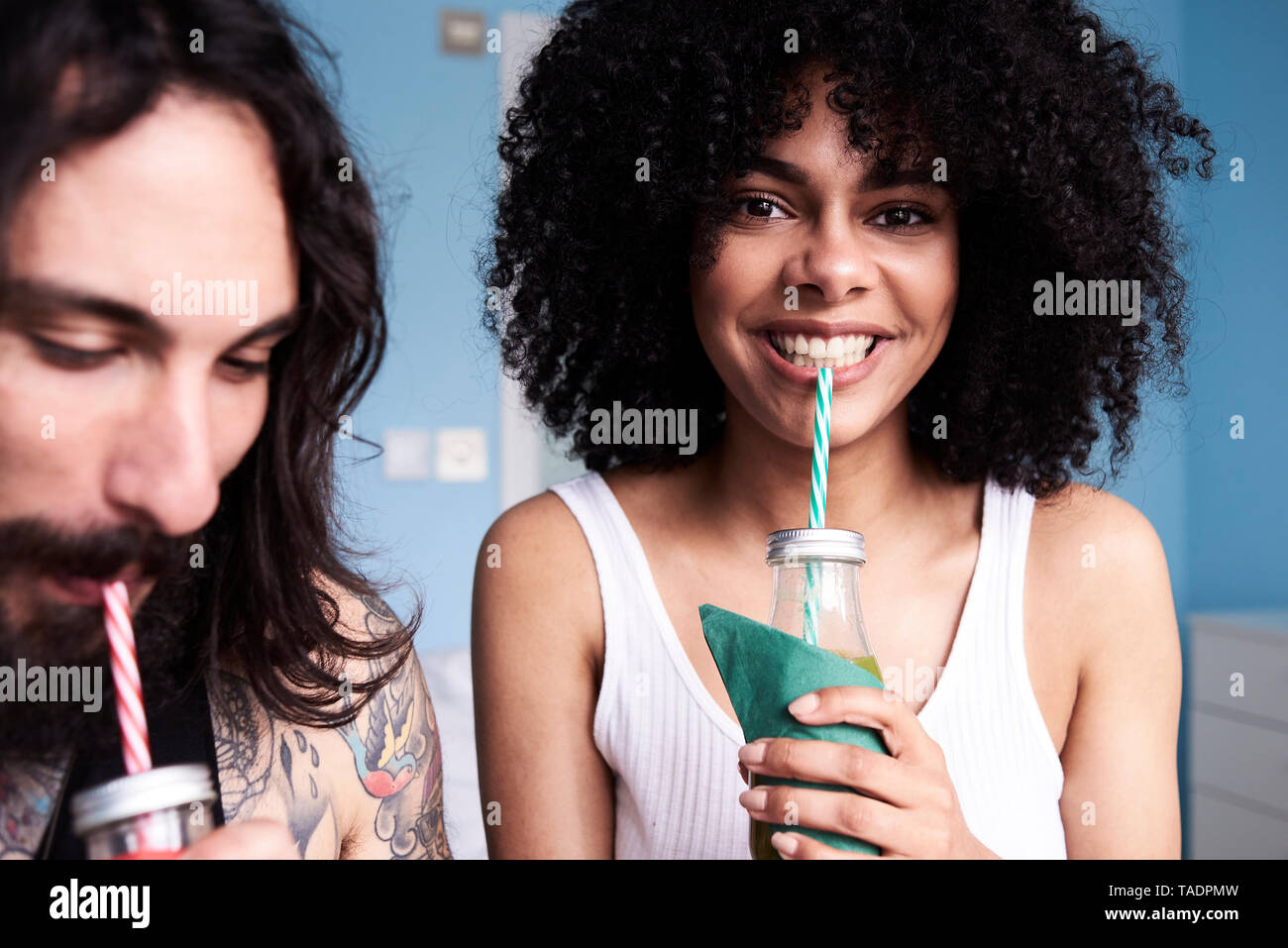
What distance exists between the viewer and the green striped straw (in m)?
0.77

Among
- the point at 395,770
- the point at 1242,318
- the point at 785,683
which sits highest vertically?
the point at 1242,318

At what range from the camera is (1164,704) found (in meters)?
1.18

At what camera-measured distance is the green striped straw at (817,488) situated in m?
0.77

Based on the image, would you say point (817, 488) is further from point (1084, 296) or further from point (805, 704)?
point (1084, 296)

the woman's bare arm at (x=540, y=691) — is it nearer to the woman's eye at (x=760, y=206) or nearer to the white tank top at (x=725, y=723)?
the white tank top at (x=725, y=723)

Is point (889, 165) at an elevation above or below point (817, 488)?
above

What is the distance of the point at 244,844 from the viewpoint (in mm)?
588

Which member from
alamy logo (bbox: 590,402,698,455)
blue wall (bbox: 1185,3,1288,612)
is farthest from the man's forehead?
blue wall (bbox: 1185,3,1288,612)

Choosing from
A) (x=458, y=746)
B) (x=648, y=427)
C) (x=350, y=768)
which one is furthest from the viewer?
(x=458, y=746)

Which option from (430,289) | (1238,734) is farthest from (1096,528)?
(430,289)

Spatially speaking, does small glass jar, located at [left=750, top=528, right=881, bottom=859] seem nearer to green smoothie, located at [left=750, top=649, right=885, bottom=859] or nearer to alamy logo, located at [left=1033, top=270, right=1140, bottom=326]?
green smoothie, located at [left=750, top=649, right=885, bottom=859]

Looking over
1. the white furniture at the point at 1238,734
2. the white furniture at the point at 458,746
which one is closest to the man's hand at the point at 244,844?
→ the white furniture at the point at 458,746

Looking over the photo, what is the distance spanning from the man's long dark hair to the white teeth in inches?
14.5

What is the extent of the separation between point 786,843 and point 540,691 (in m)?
0.51
